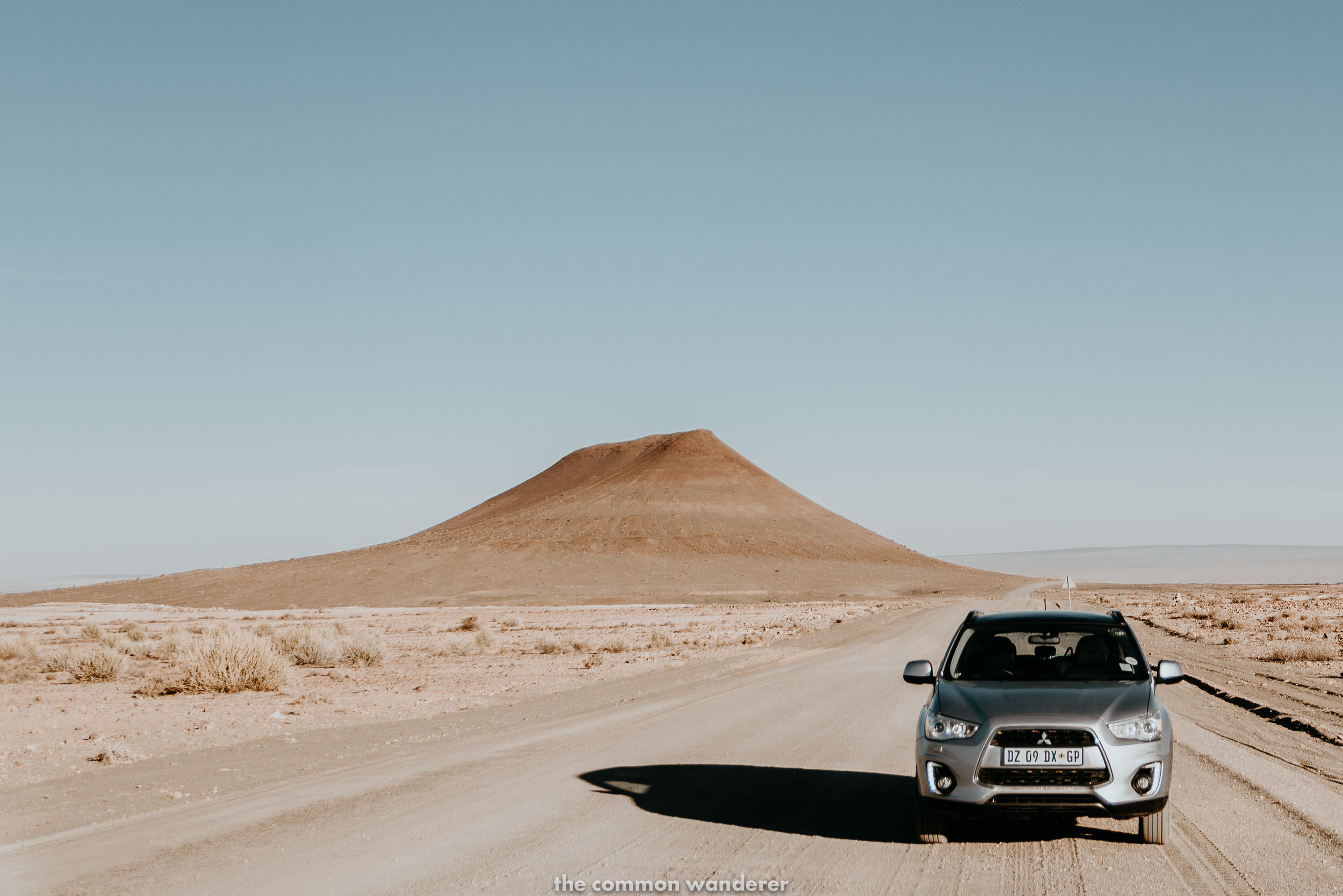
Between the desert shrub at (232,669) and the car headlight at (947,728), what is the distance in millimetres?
16354

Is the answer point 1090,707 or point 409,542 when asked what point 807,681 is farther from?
point 409,542

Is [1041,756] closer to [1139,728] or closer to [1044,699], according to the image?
[1044,699]

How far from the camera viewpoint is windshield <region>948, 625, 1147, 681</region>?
843 centimetres

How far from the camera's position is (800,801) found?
30.6 ft

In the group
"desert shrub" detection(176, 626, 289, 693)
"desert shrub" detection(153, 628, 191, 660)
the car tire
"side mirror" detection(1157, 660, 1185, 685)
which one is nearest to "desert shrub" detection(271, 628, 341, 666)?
"desert shrub" detection(153, 628, 191, 660)

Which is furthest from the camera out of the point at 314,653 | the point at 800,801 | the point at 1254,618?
the point at 1254,618

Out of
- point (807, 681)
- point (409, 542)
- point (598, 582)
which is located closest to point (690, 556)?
point (598, 582)

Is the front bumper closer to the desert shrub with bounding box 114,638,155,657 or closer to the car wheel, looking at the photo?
the car wheel

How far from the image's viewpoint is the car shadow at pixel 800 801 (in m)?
8.16

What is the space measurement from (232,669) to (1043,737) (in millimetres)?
17159

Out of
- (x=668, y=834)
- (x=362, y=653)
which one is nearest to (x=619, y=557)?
(x=362, y=653)

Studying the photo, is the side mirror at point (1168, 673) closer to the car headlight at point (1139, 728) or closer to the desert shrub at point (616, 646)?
the car headlight at point (1139, 728)

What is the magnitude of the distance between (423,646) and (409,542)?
118m

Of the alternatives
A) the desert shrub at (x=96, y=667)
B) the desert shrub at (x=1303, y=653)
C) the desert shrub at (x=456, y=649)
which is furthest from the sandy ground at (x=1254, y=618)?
the desert shrub at (x=96, y=667)
